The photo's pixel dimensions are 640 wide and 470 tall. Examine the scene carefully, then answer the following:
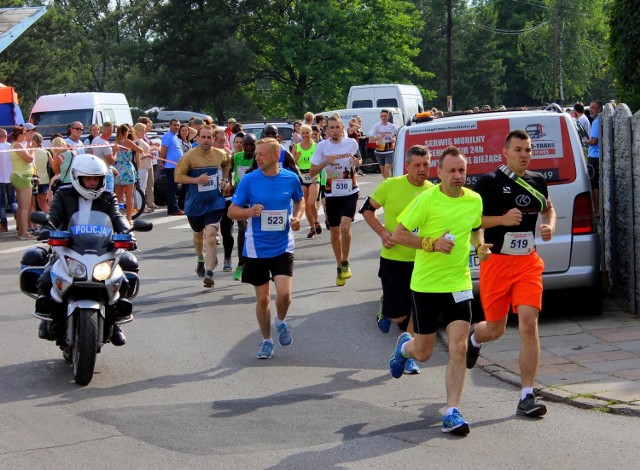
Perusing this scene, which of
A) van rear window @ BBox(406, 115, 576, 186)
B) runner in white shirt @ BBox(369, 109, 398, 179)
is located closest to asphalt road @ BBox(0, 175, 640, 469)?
van rear window @ BBox(406, 115, 576, 186)

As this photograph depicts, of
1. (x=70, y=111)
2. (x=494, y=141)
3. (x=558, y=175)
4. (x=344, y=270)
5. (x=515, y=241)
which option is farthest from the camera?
(x=70, y=111)

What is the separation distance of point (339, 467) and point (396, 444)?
1.95ft

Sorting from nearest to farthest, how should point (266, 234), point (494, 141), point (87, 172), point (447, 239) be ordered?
point (447, 239), point (87, 172), point (266, 234), point (494, 141)

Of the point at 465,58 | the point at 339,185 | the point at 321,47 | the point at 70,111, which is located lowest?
the point at 339,185

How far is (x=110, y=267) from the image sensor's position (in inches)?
346

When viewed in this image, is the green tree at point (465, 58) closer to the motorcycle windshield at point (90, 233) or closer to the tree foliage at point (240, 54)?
the tree foliage at point (240, 54)

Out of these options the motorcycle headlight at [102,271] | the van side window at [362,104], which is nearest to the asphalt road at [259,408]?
the motorcycle headlight at [102,271]

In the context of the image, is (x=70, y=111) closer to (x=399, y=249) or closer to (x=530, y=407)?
(x=399, y=249)

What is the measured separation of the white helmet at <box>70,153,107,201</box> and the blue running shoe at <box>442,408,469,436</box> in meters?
3.48

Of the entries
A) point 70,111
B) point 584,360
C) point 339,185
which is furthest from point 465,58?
point 584,360

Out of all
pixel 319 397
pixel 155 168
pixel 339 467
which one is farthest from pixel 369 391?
pixel 155 168

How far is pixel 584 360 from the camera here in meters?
9.30

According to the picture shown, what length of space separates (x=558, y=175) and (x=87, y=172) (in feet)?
14.2

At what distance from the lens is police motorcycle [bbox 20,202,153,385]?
8531 millimetres
